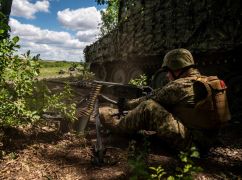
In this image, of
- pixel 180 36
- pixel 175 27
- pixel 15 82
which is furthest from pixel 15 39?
pixel 175 27

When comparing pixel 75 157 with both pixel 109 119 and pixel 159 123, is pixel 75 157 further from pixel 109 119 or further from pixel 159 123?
pixel 159 123

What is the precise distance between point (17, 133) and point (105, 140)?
1558mm

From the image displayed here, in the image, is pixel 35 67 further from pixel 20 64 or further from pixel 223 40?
pixel 223 40

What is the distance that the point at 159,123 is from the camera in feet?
16.8

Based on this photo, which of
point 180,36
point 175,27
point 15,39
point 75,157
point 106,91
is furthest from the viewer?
point 175,27

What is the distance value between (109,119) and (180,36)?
526cm

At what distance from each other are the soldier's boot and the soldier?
54 cm

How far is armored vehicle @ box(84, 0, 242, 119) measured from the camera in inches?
348

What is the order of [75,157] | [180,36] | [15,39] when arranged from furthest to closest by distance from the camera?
[180,36], [75,157], [15,39]

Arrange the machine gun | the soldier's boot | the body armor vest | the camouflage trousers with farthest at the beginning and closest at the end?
the machine gun
the soldier's boot
the camouflage trousers
the body armor vest

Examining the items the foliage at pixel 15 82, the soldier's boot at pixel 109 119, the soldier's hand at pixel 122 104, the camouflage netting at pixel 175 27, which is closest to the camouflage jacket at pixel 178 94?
the soldier's hand at pixel 122 104

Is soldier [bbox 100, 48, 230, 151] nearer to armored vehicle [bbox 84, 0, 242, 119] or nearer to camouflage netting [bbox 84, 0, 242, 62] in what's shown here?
armored vehicle [bbox 84, 0, 242, 119]

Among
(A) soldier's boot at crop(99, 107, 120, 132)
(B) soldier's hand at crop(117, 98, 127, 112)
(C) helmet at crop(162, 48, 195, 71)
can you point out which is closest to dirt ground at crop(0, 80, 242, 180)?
(A) soldier's boot at crop(99, 107, 120, 132)

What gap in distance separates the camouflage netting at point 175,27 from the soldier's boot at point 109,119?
4.10 meters
